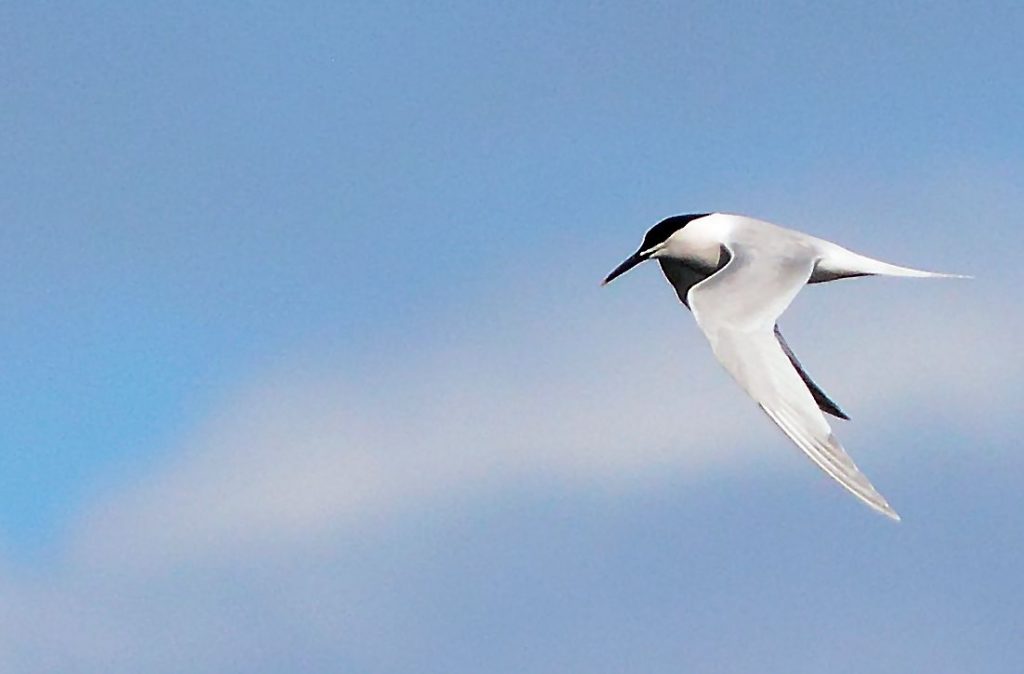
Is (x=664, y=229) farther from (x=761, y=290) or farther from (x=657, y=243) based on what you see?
(x=761, y=290)

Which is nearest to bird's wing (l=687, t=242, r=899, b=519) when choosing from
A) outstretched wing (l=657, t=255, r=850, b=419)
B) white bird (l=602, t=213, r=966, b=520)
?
white bird (l=602, t=213, r=966, b=520)

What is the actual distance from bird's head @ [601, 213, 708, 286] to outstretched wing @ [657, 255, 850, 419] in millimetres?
153

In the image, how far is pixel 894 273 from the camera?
1950cm

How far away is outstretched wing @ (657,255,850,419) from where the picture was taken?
64.6 ft

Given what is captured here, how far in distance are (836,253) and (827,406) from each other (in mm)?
1680

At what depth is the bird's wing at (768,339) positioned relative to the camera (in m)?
14.5

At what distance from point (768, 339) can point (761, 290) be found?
114cm

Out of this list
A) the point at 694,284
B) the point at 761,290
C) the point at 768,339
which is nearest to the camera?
the point at 768,339

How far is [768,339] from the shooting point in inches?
649

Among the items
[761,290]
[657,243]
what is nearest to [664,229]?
[657,243]

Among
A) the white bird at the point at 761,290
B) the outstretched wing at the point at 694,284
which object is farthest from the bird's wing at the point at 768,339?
the outstretched wing at the point at 694,284

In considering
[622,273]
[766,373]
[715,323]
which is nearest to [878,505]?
[766,373]

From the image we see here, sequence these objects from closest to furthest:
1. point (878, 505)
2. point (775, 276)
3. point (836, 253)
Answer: point (878, 505) → point (775, 276) → point (836, 253)

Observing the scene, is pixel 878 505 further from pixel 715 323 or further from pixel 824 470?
pixel 715 323
